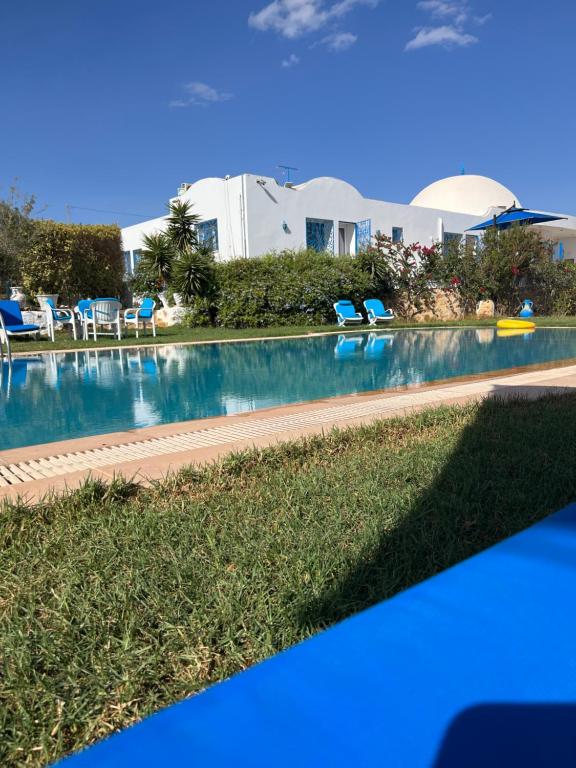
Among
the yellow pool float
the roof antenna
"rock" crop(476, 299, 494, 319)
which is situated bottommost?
the yellow pool float

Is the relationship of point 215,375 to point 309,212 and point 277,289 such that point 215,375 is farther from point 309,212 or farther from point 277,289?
point 309,212

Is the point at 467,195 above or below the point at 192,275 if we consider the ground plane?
above

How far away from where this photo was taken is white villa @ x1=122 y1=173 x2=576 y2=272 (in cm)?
1836

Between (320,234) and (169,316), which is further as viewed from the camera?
(320,234)

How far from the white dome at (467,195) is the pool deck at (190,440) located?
25.8 meters

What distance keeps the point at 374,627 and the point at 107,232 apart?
22470mm

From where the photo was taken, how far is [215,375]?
8.40 meters

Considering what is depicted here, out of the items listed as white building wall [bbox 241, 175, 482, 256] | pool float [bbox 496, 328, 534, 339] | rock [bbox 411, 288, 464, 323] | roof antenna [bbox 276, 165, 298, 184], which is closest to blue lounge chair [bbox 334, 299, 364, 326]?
white building wall [bbox 241, 175, 482, 256]

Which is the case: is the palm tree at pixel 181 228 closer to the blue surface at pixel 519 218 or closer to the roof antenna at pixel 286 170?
the roof antenna at pixel 286 170

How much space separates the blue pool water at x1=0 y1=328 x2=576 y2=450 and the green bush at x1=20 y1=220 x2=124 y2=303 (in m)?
9.44

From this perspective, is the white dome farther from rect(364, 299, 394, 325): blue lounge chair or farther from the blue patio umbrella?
rect(364, 299, 394, 325): blue lounge chair

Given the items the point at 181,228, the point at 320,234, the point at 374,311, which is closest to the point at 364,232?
the point at 320,234

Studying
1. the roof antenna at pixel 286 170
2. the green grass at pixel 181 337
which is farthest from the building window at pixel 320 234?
the green grass at pixel 181 337

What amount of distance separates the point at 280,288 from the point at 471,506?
1536 cm
